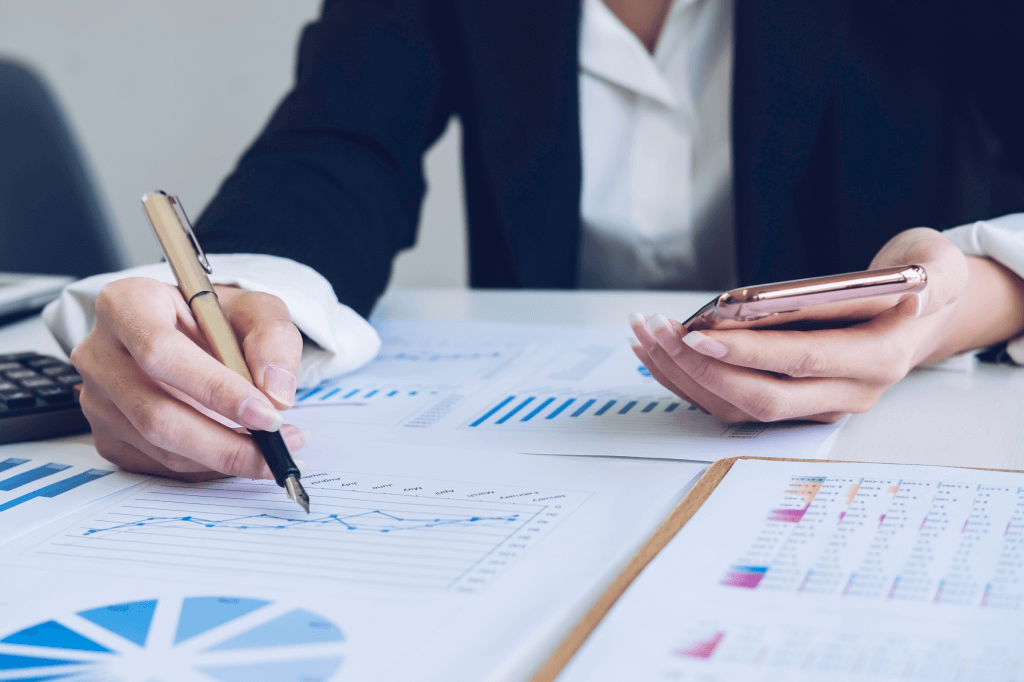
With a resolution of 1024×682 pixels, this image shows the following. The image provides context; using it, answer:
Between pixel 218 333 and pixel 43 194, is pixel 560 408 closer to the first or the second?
pixel 218 333

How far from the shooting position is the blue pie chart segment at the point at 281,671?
0.24 m

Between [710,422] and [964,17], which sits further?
[964,17]

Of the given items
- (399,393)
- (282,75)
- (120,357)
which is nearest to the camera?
(120,357)

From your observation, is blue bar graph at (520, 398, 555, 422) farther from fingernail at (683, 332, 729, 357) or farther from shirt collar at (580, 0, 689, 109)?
shirt collar at (580, 0, 689, 109)

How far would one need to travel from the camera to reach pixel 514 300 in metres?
0.81

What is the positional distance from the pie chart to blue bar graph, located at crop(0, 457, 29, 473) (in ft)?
0.65

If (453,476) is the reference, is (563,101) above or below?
above

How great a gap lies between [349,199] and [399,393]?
0.82ft

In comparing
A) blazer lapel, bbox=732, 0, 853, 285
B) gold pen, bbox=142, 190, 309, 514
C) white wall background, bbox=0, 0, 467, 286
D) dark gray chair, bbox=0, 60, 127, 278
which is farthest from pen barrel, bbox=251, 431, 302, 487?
white wall background, bbox=0, 0, 467, 286

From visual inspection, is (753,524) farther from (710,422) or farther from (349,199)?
(349,199)

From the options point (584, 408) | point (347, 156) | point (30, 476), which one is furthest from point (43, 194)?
point (584, 408)

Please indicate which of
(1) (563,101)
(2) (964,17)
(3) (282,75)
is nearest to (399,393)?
(1) (563,101)

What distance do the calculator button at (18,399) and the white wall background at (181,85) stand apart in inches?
57.6

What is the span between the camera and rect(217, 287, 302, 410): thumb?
0.39 metres
